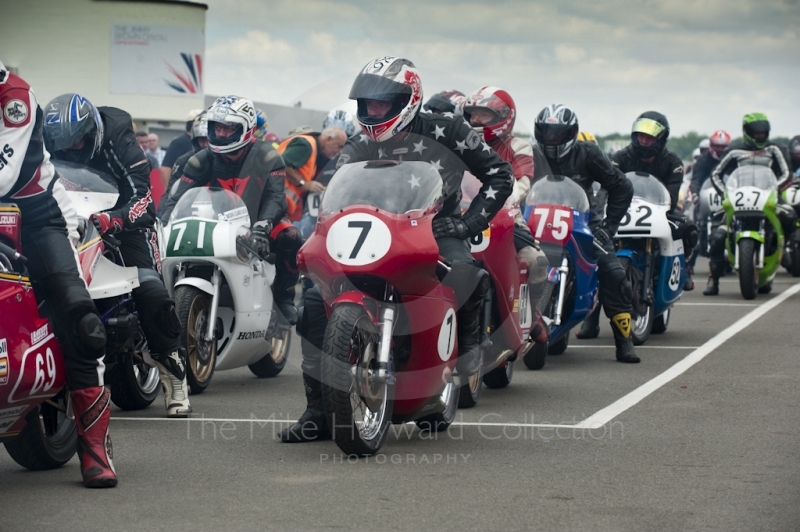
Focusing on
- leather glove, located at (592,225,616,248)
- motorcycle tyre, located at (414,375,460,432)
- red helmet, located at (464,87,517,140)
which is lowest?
motorcycle tyre, located at (414,375,460,432)

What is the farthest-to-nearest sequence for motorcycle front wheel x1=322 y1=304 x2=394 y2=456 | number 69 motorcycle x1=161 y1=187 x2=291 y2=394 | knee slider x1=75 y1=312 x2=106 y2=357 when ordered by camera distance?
number 69 motorcycle x1=161 y1=187 x2=291 y2=394, motorcycle front wheel x1=322 y1=304 x2=394 y2=456, knee slider x1=75 y1=312 x2=106 y2=357

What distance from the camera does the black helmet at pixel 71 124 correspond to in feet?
25.2

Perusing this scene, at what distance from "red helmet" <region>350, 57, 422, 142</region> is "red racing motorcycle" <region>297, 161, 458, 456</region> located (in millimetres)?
221

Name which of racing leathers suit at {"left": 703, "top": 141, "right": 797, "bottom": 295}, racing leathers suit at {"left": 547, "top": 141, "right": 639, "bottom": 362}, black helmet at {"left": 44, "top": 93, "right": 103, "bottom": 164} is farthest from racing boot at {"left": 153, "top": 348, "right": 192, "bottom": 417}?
racing leathers suit at {"left": 703, "top": 141, "right": 797, "bottom": 295}

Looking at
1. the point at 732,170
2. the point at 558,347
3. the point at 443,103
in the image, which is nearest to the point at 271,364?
the point at 558,347

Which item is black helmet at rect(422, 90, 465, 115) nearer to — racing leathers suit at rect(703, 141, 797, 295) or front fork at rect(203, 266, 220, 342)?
front fork at rect(203, 266, 220, 342)

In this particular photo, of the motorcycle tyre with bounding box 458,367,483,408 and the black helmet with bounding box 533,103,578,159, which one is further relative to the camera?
the black helmet with bounding box 533,103,578,159

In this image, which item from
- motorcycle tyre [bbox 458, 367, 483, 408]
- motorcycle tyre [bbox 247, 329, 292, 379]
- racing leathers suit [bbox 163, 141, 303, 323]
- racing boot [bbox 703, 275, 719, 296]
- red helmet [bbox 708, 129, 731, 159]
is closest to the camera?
motorcycle tyre [bbox 458, 367, 483, 408]

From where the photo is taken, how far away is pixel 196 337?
9195 millimetres

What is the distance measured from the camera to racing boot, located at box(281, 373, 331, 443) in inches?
287

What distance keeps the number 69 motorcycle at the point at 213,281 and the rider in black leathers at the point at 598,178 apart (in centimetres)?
262

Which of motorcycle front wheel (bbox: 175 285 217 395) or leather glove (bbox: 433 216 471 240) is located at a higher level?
leather glove (bbox: 433 216 471 240)

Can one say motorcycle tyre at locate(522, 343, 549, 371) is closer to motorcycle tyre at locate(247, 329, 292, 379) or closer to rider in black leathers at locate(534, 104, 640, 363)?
rider in black leathers at locate(534, 104, 640, 363)

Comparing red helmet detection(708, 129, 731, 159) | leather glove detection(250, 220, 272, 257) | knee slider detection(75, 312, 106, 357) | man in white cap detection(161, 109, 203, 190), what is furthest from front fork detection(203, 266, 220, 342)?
red helmet detection(708, 129, 731, 159)
